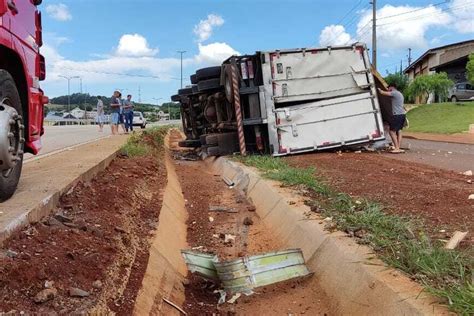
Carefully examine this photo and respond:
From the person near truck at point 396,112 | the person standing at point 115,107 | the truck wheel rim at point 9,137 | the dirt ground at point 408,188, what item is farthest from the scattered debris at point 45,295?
the person standing at point 115,107

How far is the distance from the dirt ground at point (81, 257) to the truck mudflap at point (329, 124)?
5736mm

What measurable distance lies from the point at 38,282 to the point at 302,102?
9272 millimetres

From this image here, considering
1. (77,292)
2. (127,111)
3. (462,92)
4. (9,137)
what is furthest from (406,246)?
(462,92)

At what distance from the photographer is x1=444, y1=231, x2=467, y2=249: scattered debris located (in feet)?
12.7

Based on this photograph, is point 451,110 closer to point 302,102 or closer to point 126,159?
point 302,102

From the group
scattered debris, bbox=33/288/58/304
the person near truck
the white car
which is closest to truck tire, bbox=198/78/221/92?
the person near truck

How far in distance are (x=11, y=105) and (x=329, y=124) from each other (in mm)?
8207

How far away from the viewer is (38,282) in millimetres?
3057

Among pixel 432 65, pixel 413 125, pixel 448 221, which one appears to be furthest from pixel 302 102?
pixel 432 65

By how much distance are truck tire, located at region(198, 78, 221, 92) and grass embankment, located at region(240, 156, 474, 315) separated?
6514mm

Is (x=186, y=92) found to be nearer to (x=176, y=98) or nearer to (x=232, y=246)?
(x=176, y=98)

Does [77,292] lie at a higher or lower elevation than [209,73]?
lower

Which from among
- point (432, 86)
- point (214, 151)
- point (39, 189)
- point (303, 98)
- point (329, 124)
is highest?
point (432, 86)

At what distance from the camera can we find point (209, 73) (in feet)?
42.0
